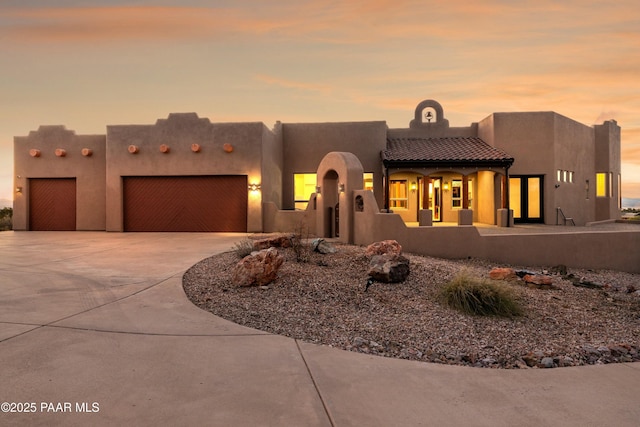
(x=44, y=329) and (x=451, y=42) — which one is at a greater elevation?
(x=451, y=42)

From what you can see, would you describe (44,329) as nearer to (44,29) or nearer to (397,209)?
(44,29)

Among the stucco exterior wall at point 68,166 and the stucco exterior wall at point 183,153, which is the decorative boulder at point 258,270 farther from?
the stucco exterior wall at point 68,166

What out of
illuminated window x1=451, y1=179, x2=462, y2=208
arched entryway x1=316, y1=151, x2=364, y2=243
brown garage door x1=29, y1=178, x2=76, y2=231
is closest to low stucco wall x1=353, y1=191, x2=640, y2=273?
arched entryway x1=316, y1=151, x2=364, y2=243

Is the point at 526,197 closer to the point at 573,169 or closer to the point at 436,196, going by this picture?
the point at 573,169

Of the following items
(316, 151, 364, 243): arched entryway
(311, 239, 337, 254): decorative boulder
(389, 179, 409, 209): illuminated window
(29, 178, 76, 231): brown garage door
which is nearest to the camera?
(311, 239, 337, 254): decorative boulder

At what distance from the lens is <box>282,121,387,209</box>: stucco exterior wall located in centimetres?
2152

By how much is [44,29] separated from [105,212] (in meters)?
9.11

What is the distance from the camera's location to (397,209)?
2162 cm

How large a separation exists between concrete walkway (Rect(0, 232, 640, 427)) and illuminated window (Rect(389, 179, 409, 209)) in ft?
57.1

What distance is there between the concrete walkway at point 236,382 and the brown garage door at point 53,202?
18054 mm

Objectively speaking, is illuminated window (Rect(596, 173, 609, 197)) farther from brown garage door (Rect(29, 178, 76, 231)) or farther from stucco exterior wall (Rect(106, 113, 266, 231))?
brown garage door (Rect(29, 178, 76, 231))

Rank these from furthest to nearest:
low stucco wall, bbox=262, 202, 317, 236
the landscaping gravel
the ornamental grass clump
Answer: low stucco wall, bbox=262, 202, 317, 236
the ornamental grass clump
the landscaping gravel


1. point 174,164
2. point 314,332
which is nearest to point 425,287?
point 314,332

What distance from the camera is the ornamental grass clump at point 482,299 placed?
6543 mm
